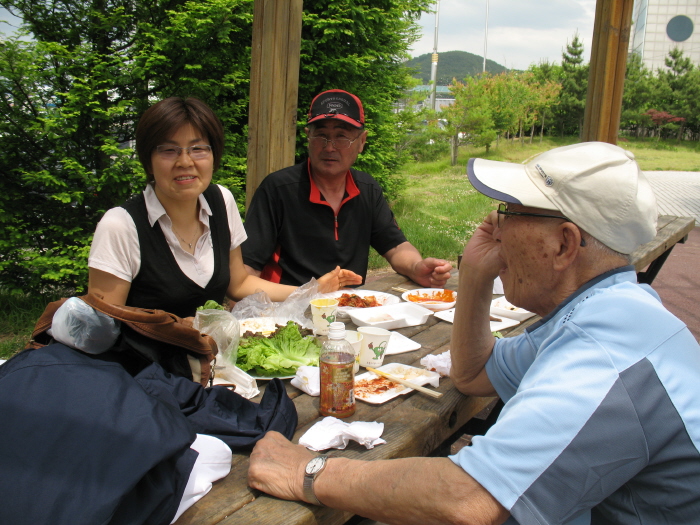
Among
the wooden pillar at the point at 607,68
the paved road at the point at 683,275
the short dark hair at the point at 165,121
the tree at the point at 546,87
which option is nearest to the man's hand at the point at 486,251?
the short dark hair at the point at 165,121

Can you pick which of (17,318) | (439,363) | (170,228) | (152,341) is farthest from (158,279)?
(17,318)

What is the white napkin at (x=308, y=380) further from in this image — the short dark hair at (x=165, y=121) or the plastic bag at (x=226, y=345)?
the short dark hair at (x=165, y=121)

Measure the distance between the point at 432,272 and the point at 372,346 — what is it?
1.32 metres

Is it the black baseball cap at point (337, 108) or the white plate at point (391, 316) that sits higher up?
the black baseball cap at point (337, 108)

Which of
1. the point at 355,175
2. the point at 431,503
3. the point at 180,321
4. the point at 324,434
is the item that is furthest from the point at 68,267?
the point at 431,503

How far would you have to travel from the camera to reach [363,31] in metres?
7.39

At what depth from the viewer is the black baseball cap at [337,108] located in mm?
3369

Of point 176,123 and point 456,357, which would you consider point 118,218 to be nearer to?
point 176,123

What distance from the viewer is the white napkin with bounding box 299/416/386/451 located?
1528 millimetres

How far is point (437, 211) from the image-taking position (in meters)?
13.1

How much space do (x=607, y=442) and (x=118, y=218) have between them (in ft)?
6.83

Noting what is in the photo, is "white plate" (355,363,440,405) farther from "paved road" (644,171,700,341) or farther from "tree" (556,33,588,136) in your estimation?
"tree" (556,33,588,136)

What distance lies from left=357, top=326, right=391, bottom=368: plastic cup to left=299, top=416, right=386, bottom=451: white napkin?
478mm

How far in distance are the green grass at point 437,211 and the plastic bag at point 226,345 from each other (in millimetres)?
1195
